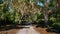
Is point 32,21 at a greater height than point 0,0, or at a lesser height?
lesser

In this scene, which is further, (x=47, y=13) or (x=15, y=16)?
(x=15, y=16)

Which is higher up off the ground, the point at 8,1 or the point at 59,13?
the point at 8,1

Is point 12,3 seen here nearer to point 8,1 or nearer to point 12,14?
point 8,1

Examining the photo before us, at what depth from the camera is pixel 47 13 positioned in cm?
3481

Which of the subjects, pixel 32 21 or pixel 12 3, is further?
pixel 32 21

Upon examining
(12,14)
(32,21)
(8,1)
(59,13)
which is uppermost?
(8,1)

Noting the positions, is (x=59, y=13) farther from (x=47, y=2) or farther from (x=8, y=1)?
(x=8, y=1)

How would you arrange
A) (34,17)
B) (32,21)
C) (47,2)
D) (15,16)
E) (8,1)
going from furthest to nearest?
(32,21)
(34,17)
(15,16)
(8,1)
(47,2)

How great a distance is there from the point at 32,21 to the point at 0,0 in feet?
82.9

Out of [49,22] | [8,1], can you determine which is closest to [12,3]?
[8,1]

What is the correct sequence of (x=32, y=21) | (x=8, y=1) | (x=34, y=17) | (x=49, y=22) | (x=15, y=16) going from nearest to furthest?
(x=49, y=22), (x=8, y=1), (x=15, y=16), (x=34, y=17), (x=32, y=21)

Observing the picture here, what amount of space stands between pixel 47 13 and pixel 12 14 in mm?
29243

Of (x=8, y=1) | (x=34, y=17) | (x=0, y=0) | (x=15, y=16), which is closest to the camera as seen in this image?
(x=8, y=1)

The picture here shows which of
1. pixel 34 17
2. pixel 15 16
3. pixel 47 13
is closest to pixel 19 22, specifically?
pixel 15 16
